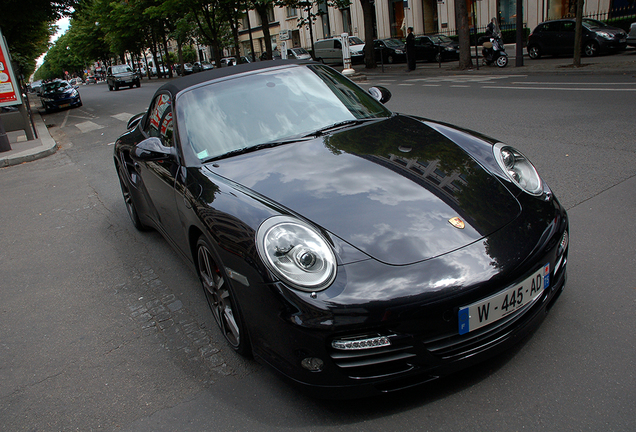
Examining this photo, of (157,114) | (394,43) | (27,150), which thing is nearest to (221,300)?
(157,114)

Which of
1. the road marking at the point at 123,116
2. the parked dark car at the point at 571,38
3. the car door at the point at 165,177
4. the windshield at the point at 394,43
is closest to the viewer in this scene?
the car door at the point at 165,177

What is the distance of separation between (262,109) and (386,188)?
A: 122 cm

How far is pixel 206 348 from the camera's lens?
9.81 feet

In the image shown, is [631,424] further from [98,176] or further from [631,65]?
[631,65]

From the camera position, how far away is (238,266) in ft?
7.77

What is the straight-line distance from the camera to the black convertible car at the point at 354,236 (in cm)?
208

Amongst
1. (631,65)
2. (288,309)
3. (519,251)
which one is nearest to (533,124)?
(519,251)

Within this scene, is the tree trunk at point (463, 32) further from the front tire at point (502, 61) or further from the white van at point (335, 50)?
the white van at point (335, 50)

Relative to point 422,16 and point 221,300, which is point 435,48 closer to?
point 422,16

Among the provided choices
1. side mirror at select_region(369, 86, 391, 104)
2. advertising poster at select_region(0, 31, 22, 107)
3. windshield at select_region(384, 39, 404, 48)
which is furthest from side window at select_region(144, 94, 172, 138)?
windshield at select_region(384, 39, 404, 48)

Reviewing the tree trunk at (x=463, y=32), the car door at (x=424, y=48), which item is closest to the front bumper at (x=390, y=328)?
the tree trunk at (x=463, y=32)

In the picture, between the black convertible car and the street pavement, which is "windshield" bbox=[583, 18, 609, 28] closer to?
the street pavement

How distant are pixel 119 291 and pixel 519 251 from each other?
2.92 metres

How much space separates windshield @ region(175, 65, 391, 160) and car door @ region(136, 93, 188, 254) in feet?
0.56
